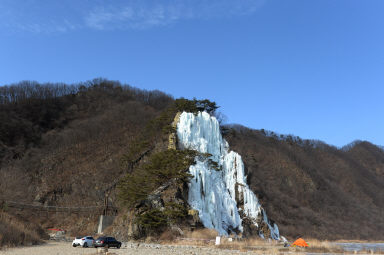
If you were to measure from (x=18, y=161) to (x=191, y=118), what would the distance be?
43806 millimetres

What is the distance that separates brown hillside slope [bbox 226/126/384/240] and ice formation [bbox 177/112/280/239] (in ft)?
26.4

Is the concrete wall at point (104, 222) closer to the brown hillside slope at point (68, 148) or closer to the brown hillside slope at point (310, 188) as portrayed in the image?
the brown hillside slope at point (68, 148)

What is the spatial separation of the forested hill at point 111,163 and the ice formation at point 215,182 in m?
11.9

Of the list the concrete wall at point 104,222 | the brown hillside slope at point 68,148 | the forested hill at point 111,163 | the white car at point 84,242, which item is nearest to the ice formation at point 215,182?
the white car at point 84,242

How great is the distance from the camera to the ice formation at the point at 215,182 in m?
40.4

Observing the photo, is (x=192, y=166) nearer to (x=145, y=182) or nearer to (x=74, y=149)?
(x=145, y=182)

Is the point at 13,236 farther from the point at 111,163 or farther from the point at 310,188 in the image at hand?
the point at 310,188

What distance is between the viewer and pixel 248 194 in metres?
52.2

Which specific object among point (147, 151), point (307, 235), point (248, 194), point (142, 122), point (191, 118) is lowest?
point (307, 235)

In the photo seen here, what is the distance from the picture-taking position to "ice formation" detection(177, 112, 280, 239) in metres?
40.4

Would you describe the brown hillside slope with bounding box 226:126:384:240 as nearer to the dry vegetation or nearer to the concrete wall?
the concrete wall

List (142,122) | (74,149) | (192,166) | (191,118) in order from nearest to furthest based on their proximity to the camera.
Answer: (192,166) → (191,118) → (74,149) → (142,122)

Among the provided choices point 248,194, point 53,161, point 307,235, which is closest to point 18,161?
point 53,161

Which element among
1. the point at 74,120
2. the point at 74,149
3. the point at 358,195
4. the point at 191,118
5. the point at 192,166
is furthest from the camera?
the point at 358,195
